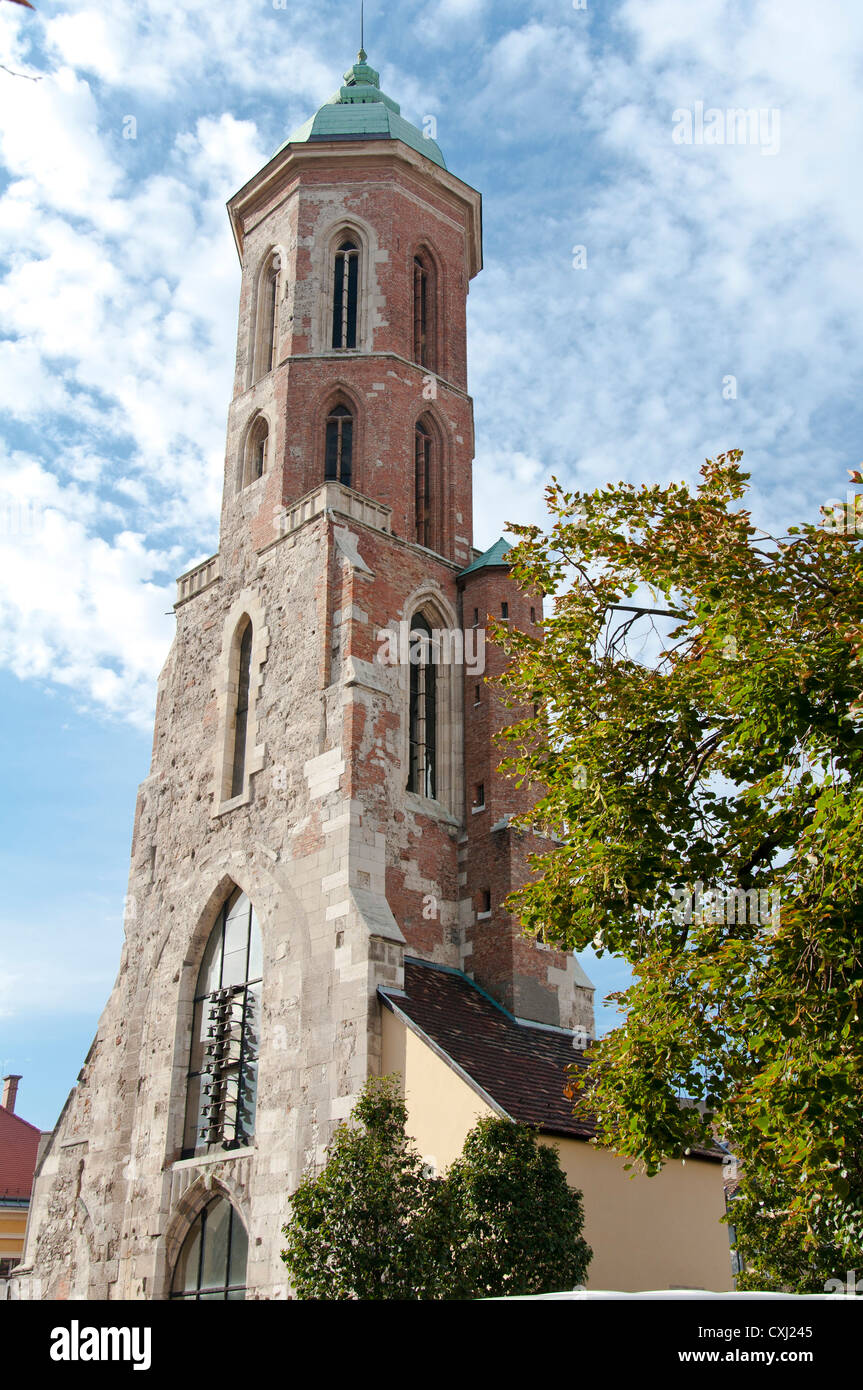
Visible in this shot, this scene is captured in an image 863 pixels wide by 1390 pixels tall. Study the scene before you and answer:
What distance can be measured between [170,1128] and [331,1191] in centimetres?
755

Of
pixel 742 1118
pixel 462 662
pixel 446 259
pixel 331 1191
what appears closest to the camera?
pixel 742 1118

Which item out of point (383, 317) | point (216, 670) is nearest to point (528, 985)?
point (216, 670)

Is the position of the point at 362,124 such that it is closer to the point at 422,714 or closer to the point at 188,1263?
the point at 422,714

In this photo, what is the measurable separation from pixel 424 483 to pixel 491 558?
8.97ft

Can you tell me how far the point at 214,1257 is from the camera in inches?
731

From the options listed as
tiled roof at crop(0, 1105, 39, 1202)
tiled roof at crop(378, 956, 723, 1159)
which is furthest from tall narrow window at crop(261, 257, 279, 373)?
tiled roof at crop(0, 1105, 39, 1202)

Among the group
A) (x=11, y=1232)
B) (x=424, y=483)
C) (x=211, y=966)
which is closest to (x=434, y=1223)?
(x=211, y=966)

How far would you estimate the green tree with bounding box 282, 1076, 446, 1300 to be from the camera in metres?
12.8

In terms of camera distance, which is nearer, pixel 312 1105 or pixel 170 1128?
pixel 312 1105

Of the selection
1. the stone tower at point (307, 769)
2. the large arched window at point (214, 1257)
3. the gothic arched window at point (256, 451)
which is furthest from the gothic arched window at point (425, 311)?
the large arched window at point (214, 1257)

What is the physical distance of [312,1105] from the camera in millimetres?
17484

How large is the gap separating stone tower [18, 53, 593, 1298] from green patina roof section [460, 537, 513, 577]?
0.33 ft
